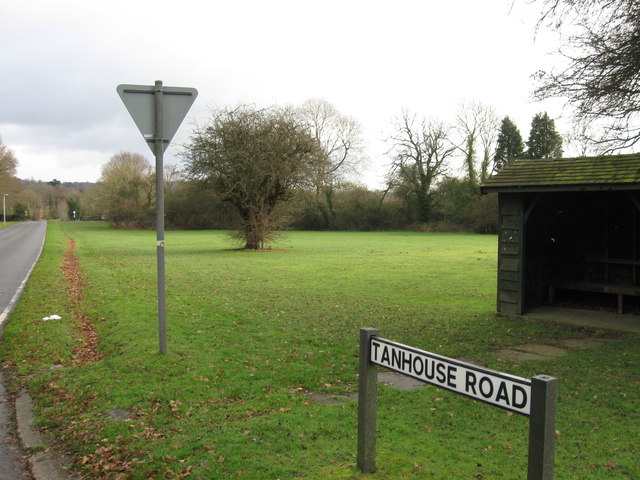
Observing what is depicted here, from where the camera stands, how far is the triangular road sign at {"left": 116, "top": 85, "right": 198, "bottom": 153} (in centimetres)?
701

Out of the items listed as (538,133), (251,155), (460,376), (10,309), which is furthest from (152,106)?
(538,133)

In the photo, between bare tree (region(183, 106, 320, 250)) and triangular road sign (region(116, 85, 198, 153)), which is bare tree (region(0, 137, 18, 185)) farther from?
triangular road sign (region(116, 85, 198, 153))

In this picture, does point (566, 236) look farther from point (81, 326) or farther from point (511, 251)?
point (81, 326)

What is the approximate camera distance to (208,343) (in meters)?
8.69

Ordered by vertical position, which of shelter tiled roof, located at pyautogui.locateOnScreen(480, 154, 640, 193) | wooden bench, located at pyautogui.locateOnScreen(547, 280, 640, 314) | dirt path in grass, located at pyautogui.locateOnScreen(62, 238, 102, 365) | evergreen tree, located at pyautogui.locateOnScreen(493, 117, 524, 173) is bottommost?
dirt path in grass, located at pyautogui.locateOnScreen(62, 238, 102, 365)

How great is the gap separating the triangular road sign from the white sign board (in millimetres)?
4751

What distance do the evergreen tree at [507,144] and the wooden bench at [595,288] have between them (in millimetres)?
53651

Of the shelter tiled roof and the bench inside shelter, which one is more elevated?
the shelter tiled roof

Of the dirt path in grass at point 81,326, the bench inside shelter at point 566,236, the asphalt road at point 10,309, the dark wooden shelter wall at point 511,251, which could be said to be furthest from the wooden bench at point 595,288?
the asphalt road at point 10,309

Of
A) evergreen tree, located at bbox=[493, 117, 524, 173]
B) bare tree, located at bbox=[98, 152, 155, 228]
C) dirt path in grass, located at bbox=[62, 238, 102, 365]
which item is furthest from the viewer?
bare tree, located at bbox=[98, 152, 155, 228]

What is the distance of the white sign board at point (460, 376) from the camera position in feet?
9.32

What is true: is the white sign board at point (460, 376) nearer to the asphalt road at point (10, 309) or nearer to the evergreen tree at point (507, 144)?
the asphalt road at point (10, 309)

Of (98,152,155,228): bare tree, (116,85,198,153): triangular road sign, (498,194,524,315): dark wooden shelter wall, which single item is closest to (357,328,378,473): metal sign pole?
(116,85,198,153): triangular road sign

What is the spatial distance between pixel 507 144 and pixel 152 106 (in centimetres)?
6244
